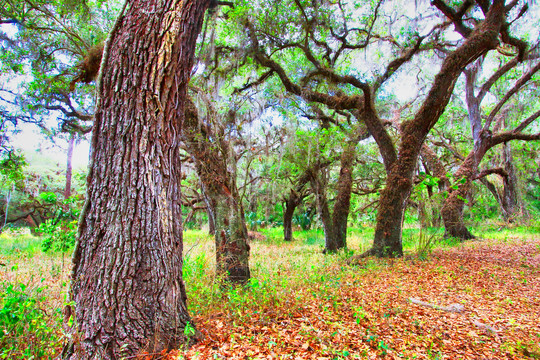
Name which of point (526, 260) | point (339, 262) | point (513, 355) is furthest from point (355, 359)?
point (526, 260)

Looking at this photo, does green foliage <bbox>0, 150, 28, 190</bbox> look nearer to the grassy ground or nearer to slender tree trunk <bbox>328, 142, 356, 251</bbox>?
the grassy ground

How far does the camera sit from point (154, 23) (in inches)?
87.7

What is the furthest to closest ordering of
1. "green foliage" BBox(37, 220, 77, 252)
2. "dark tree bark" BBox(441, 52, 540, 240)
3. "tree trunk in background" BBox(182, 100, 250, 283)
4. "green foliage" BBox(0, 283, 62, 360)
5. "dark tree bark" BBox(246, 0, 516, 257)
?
"dark tree bark" BBox(441, 52, 540, 240) < "dark tree bark" BBox(246, 0, 516, 257) < "green foliage" BBox(37, 220, 77, 252) < "tree trunk in background" BBox(182, 100, 250, 283) < "green foliage" BBox(0, 283, 62, 360)

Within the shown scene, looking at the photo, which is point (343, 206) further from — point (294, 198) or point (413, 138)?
point (294, 198)

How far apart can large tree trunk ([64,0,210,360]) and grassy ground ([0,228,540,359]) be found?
38 centimetres

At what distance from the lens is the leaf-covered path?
2275 millimetres

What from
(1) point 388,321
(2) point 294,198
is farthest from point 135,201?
(2) point 294,198

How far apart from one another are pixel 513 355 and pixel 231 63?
20.7 ft

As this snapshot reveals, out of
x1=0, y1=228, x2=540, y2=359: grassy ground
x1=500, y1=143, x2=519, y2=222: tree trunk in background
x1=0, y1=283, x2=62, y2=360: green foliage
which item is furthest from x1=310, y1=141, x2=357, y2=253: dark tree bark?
x1=500, y1=143, x2=519, y2=222: tree trunk in background

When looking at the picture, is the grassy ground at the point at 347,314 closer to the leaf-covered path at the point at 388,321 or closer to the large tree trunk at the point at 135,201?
the leaf-covered path at the point at 388,321

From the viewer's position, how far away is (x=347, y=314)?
307 cm

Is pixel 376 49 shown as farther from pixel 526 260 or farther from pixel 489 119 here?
pixel 526 260

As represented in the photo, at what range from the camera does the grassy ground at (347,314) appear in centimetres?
220

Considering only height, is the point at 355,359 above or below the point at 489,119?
below
